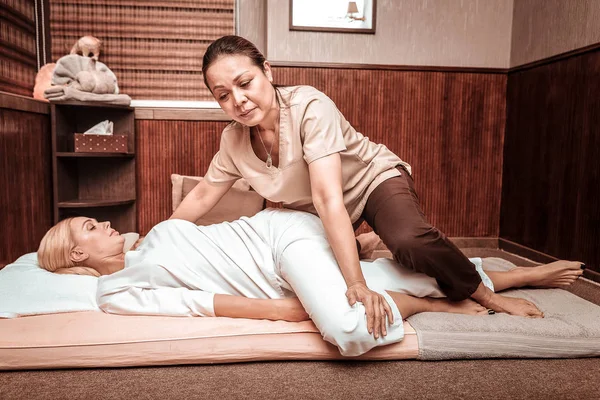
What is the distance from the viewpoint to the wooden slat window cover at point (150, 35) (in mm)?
3016

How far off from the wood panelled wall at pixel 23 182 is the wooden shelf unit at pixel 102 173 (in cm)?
16

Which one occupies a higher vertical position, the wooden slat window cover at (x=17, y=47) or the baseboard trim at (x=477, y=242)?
the wooden slat window cover at (x=17, y=47)

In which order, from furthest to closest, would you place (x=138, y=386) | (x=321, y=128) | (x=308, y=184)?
(x=308, y=184), (x=321, y=128), (x=138, y=386)

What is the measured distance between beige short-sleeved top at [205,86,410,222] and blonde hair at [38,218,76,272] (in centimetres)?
51

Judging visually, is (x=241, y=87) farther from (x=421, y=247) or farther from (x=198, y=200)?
(x=421, y=247)

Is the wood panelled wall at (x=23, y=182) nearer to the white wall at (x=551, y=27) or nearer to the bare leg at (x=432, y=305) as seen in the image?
the bare leg at (x=432, y=305)

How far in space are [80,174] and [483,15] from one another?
2650 mm

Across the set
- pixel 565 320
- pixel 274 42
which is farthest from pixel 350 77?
A: pixel 565 320

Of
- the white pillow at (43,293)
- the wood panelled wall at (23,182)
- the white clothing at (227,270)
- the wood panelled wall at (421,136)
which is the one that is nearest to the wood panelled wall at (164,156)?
the wood panelled wall at (421,136)

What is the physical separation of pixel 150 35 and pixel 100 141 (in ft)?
2.62

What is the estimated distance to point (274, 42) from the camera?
2.95 meters

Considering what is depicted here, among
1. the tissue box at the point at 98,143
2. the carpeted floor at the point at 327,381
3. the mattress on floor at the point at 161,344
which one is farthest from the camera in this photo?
the tissue box at the point at 98,143

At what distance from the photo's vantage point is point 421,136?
123 inches

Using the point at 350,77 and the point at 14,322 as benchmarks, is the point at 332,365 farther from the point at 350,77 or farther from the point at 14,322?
the point at 350,77
